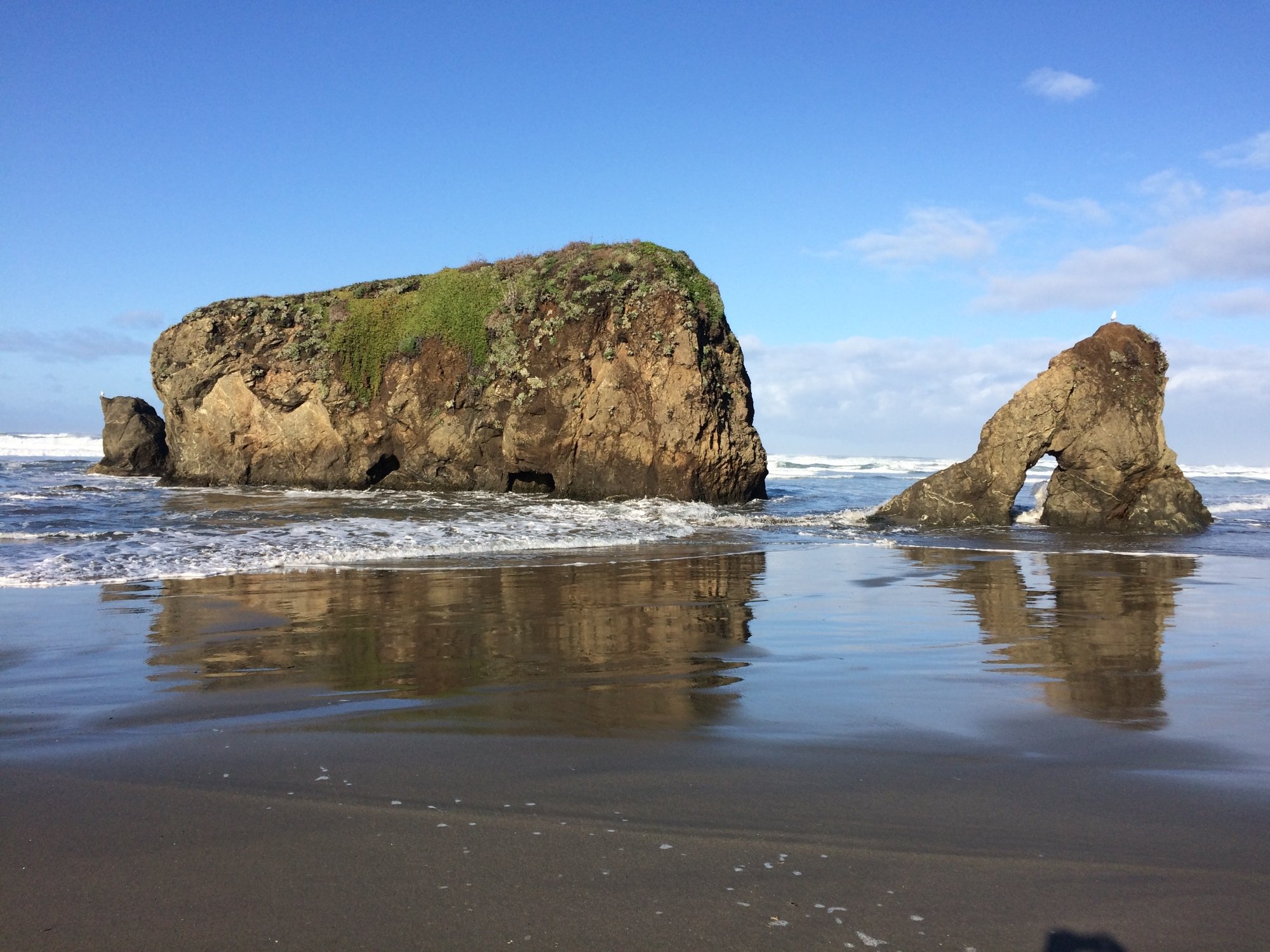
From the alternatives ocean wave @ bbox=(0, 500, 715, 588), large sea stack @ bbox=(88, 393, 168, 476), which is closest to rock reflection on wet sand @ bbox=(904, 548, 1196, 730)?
ocean wave @ bbox=(0, 500, 715, 588)

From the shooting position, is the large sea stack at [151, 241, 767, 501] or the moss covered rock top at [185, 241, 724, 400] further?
the moss covered rock top at [185, 241, 724, 400]

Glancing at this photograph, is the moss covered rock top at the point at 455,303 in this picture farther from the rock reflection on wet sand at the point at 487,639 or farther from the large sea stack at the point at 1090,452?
the rock reflection on wet sand at the point at 487,639

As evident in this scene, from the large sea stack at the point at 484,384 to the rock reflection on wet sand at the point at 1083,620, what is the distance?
907cm

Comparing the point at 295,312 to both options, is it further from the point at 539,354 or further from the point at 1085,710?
the point at 1085,710

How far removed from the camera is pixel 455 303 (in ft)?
69.2

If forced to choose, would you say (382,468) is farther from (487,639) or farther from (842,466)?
(842,466)

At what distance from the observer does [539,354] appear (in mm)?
20125

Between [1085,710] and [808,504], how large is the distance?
53.2 ft

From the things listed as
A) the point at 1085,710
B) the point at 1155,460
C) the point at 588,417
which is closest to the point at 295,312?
the point at 588,417

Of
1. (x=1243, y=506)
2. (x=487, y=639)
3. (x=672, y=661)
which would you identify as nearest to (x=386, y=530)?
(x=487, y=639)

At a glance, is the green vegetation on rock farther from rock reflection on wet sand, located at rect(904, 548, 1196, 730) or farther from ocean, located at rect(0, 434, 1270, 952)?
ocean, located at rect(0, 434, 1270, 952)

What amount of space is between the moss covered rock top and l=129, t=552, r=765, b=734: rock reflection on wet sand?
12.5 meters

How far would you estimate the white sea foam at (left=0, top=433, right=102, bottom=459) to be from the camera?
4662cm

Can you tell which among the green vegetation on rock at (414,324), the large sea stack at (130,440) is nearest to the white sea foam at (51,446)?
the large sea stack at (130,440)
